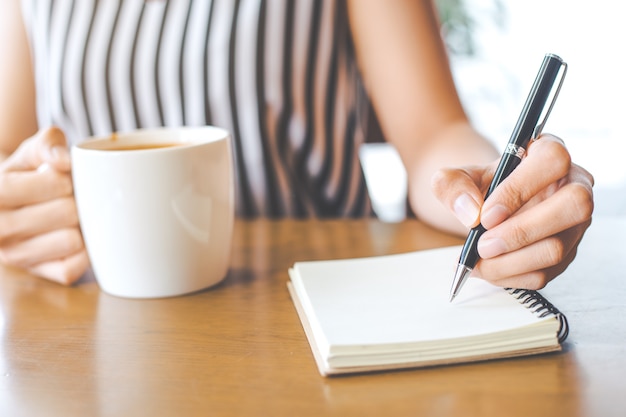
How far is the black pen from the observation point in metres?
0.52

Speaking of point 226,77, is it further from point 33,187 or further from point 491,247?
point 491,247

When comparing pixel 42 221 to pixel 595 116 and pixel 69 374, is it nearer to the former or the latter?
pixel 69 374

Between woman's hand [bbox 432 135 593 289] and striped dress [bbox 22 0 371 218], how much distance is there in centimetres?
57

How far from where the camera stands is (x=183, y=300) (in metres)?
0.62

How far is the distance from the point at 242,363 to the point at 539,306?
216mm

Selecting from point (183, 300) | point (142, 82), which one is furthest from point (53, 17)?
point (183, 300)

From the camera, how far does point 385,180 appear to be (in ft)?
→ 10.2

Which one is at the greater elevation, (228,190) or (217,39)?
(217,39)

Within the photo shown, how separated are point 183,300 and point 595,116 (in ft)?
8.99

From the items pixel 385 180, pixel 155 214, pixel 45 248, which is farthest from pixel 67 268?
pixel 385 180

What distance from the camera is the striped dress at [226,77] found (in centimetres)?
104

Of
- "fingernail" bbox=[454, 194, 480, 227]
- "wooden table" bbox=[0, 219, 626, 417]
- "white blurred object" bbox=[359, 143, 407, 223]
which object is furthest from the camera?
"white blurred object" bbox=[359, 143, 407, 223]

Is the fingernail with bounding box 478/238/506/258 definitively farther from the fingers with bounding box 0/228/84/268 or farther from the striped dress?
A: the striped dress

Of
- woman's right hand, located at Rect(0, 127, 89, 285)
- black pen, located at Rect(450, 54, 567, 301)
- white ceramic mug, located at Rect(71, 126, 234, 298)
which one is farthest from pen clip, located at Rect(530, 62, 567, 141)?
woman's right hand, located at Rect(0, 127, 89, 285)
